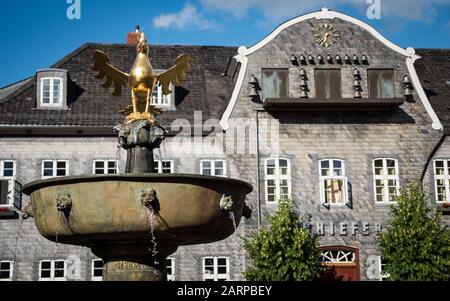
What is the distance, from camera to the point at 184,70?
1362 centimetres

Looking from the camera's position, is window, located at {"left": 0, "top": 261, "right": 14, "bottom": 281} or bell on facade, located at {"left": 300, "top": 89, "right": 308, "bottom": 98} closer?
window, located at {"left": 0, "top": 261, "right": 14, "bottom": 281}

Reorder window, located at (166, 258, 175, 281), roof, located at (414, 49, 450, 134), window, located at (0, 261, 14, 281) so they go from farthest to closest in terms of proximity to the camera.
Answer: roof, located at (414, 49, 450, 134)
window, located at (166, 258, 175, 281)
window, located at (0, 261, 14, 281)

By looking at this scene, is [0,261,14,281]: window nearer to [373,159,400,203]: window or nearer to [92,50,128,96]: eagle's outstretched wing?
[373,159,400,203]: window

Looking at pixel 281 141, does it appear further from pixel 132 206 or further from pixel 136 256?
pixel 132 206

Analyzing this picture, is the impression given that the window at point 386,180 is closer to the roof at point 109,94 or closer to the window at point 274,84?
the window at point 274,84

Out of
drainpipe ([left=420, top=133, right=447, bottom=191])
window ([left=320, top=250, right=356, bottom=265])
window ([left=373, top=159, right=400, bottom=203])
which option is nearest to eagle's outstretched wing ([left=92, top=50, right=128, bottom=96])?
window ([left=320, top=250, right=356, bottom=265])

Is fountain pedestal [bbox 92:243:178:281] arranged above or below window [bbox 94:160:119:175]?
below

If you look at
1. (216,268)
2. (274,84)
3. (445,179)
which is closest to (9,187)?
(216,268)

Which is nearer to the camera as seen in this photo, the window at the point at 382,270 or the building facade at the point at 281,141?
the window at the point at 382,270

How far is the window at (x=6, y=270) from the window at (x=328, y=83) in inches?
505

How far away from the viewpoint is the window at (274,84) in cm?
2797

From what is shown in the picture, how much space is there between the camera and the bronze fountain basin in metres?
10.5

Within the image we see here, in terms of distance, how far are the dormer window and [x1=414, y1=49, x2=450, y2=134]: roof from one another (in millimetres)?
14609

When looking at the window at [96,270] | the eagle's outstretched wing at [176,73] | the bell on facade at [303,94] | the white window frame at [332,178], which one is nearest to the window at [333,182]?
the white window frame at [332,178]
